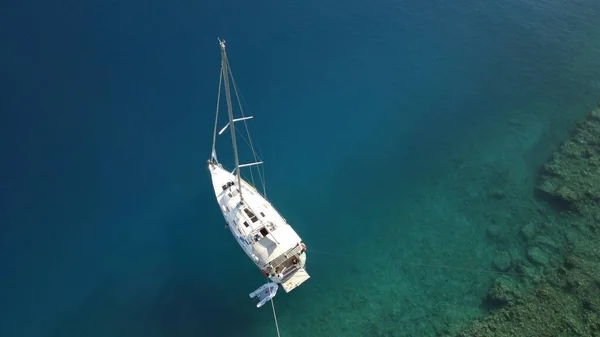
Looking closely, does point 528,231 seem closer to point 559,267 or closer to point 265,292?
point 559,267

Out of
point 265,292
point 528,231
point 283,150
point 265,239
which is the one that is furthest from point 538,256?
point 283,150

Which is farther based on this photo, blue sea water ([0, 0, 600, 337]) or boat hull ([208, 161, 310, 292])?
blue sea water ([0, 0, 600, 337])

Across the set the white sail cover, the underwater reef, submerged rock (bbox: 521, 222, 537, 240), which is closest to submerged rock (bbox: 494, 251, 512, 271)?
the underwater reef

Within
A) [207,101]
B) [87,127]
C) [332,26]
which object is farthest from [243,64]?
[87,127]

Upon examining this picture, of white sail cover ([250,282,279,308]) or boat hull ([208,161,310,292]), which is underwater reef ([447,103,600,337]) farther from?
white sail cover ([250,282,279,308])

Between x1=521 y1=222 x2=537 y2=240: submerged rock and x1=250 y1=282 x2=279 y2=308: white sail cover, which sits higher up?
x1=250 y1=282 x2=279 y2=308: white sail cover

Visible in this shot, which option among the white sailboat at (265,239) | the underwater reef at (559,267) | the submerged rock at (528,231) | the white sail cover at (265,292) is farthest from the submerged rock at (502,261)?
the white sail cover at (265,292)

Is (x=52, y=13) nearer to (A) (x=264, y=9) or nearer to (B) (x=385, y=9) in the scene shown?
(A) (x=264, y=9)
